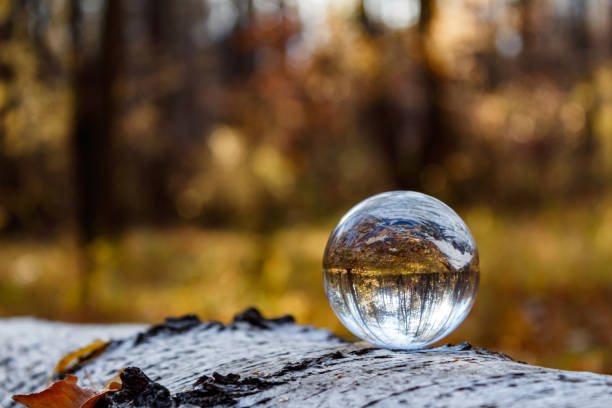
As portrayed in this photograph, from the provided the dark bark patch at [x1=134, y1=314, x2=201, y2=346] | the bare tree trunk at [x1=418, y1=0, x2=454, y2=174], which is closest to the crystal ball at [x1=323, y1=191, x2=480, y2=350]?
the dark bark patch at [x1=134, y1=314, x2=201, y2=346]

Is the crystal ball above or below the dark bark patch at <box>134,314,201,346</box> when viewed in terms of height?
above

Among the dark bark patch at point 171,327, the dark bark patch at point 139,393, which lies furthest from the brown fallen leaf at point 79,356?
the dark bark patch at point 139,393

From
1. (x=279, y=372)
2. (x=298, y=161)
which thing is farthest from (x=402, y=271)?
(x=298, y=161)

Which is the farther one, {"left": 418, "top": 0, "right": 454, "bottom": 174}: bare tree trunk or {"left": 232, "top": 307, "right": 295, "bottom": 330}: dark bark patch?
{"left": 418, "top": 0, "right": 454, "bottom": 174}: bare tree trunk

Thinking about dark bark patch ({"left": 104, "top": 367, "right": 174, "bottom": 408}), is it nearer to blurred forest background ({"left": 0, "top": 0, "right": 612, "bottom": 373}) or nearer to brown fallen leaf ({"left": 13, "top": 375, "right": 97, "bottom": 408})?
brown fallen leaf ({"left": 13, "top": 375, "right": 97, "bottom": 408})

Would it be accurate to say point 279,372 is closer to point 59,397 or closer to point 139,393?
point 139,393


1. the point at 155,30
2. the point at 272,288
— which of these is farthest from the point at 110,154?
the point at 155,30
